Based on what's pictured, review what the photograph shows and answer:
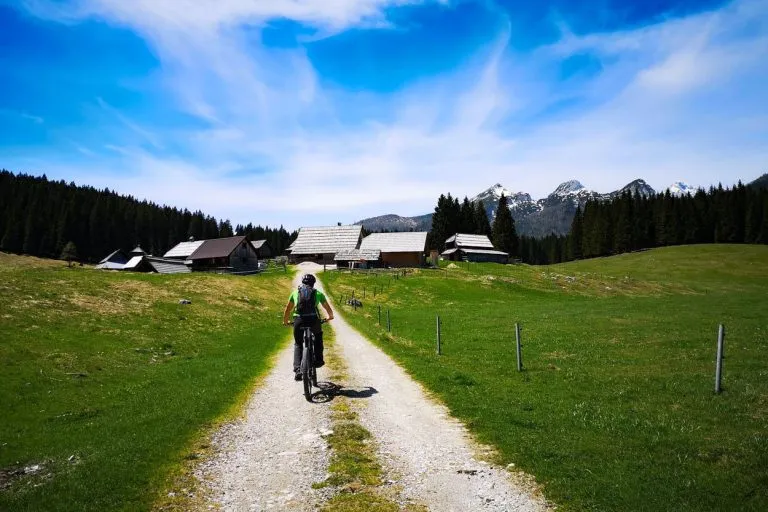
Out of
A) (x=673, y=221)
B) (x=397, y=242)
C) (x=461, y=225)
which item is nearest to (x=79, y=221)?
(x=397, y=242)

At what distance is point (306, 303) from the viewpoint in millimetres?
12758

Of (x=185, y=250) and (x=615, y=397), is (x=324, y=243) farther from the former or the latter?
(x=615, y=397)

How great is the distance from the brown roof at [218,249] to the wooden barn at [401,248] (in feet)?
91.8

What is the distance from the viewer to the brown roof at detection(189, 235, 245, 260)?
272 feet

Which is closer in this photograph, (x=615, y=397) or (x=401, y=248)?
(x=615, y=397)

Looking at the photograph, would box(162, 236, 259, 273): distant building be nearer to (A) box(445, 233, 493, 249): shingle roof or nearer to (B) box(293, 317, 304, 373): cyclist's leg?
(A) box(445, 233, 493, 249): shingle roof

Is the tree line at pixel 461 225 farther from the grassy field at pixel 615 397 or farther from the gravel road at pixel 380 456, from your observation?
the gravel road at pixel 380 456

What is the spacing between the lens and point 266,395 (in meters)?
13.4

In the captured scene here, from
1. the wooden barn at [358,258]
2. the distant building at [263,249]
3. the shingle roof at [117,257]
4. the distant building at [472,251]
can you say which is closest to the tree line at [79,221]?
the distant building at [263,249]

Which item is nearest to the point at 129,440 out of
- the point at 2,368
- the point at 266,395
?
the point at 266,395

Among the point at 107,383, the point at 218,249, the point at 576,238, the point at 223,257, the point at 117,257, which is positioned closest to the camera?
the point at 107,383

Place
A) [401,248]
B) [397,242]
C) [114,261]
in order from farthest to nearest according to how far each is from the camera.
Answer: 1. [397,242]
2. [401,248]
3. [114,261]

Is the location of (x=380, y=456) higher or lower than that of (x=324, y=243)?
lower

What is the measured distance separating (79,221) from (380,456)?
156 m
